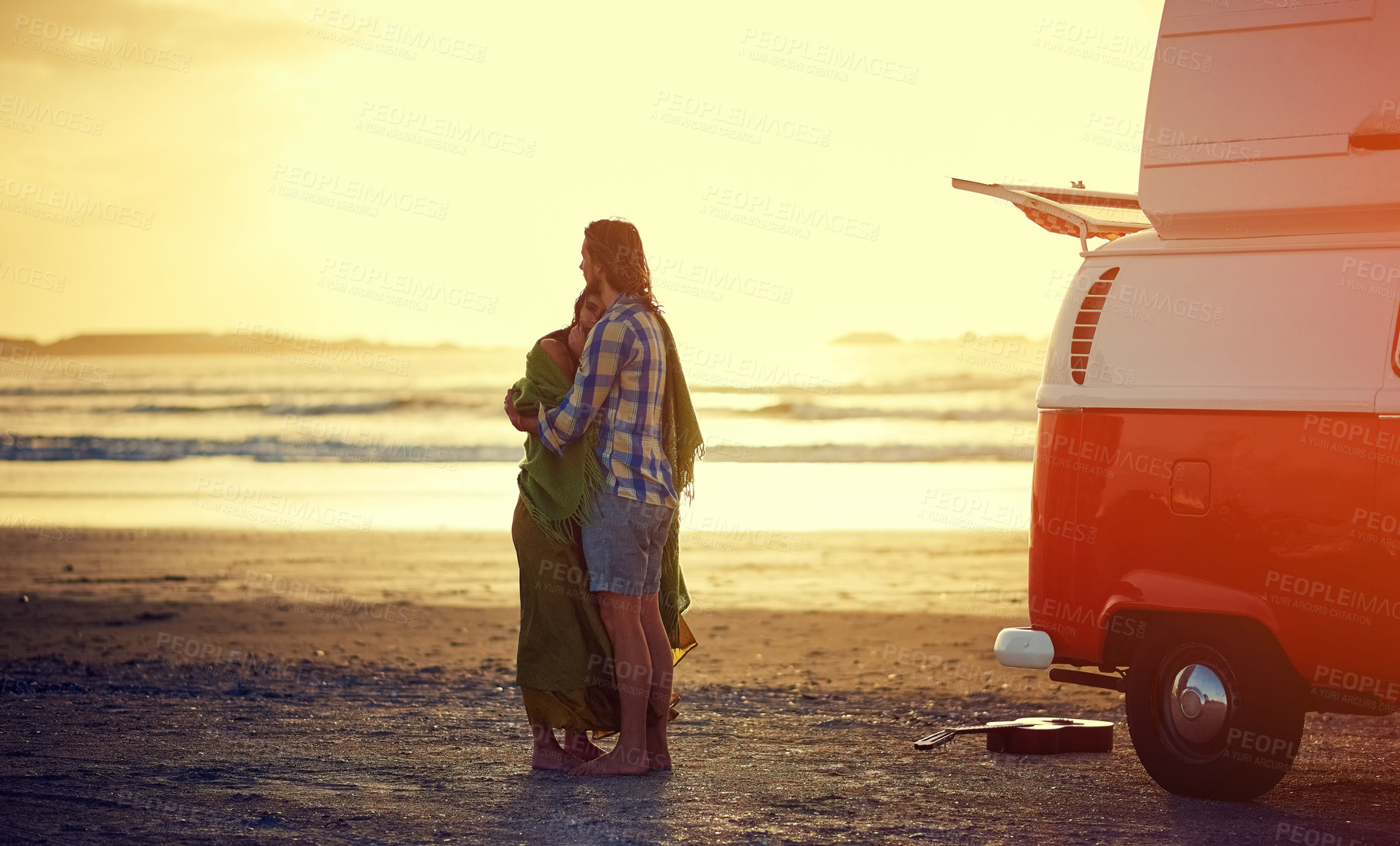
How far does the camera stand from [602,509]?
5.74 meters

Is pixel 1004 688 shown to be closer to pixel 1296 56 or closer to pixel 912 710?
pixel 912 710

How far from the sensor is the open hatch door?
20.6 ft

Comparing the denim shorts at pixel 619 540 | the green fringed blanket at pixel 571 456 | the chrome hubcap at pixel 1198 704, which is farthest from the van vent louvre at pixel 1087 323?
the denim shorts at pixel 619 540

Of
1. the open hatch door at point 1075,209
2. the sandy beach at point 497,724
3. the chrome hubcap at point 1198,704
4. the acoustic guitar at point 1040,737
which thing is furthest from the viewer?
the acoustic guitar at point 1040,737

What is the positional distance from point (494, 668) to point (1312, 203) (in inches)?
225

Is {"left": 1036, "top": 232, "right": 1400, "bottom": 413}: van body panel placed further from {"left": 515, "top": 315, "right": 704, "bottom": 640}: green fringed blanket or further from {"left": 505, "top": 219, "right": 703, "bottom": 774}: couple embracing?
{"left": 505, "top": 219, "right": 703, "bottom": 774}: couple embracing

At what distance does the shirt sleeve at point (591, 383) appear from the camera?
5.67 metres

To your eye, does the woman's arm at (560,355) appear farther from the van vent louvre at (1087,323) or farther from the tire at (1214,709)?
the tire at (1214,709)

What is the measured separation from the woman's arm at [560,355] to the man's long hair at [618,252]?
14.7 inches

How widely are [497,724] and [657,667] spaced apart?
1562 millimetres

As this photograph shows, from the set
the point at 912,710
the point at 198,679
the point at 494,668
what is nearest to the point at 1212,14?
the point at 912,710

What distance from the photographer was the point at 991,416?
32344 mm

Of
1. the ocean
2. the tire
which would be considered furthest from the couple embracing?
the ocean

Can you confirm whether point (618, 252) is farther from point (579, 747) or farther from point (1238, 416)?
point (1238, 416)
